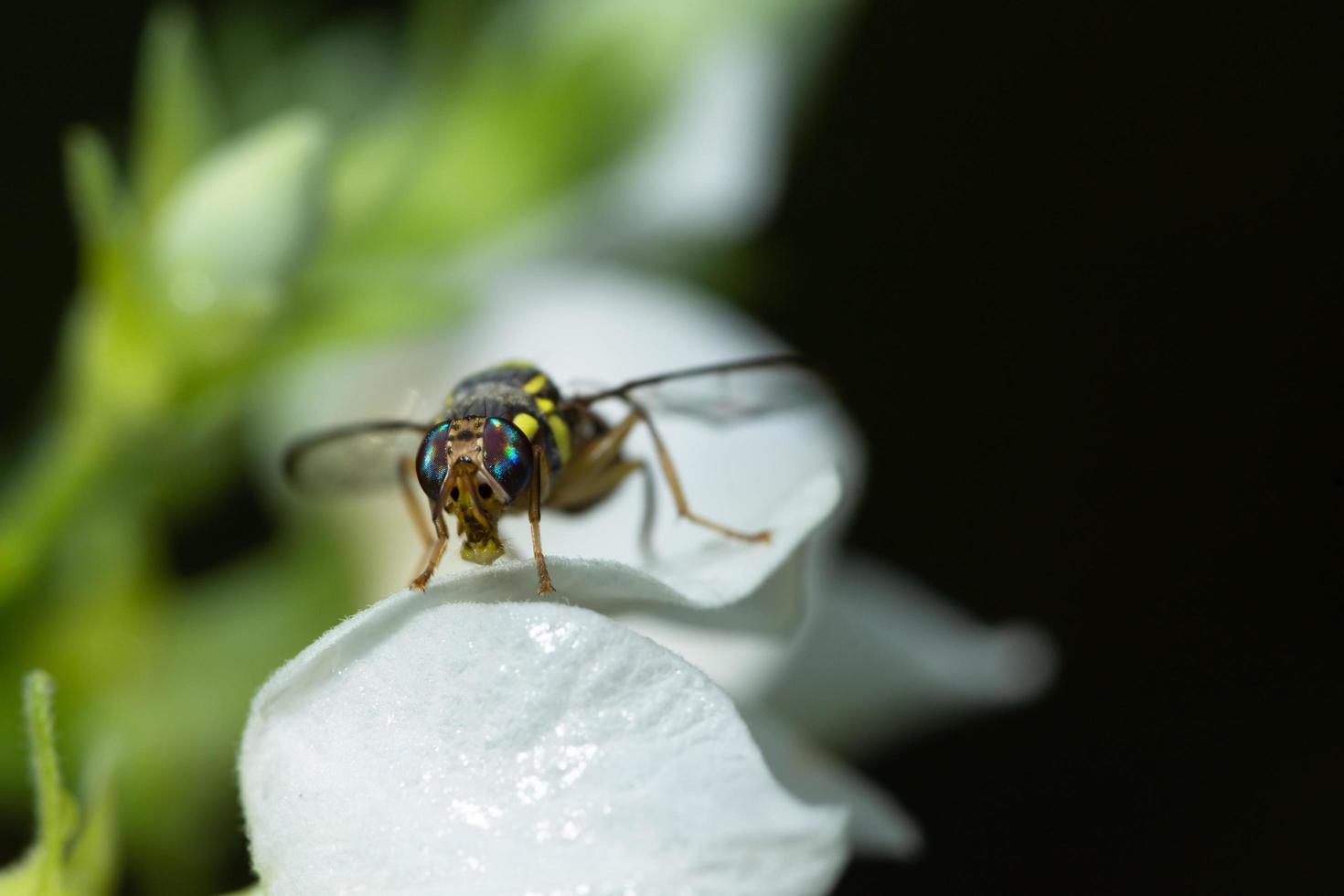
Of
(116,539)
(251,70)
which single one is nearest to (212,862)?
(116,539)

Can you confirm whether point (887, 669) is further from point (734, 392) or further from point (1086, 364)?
point (1086, 364)

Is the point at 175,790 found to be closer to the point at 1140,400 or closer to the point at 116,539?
the point at 116,539

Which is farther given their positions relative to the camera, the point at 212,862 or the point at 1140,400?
the point at 1140,400

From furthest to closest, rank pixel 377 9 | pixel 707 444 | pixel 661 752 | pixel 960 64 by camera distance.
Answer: pixel 960 64 < pixel 377 9 < pixel 707 444 < pixel 661 752

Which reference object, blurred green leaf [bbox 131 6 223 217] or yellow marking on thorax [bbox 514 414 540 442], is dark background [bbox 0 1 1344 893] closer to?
blurred green leaf [bbox 131 6 223 217]

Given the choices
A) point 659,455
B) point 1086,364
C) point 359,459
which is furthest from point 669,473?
point 1086,364

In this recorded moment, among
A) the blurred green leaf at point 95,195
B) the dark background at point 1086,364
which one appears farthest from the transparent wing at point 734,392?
the dark background at point 1086,364

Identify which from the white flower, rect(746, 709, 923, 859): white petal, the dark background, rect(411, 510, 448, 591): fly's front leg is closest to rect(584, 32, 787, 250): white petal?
the white flower
